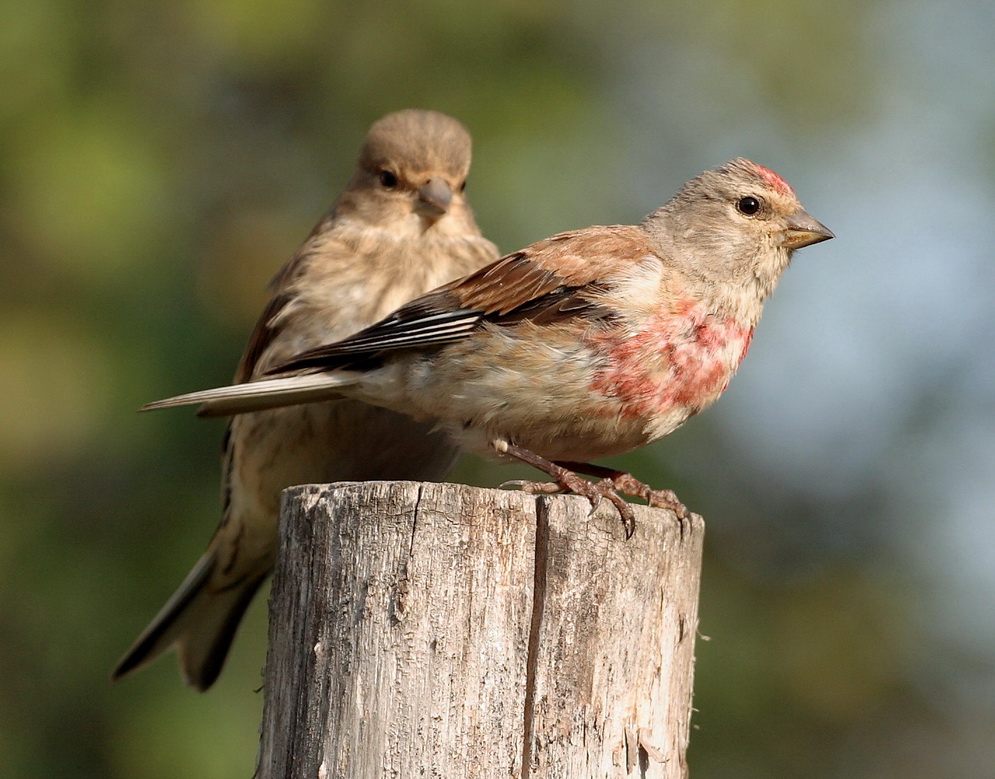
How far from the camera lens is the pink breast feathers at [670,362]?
161 inches

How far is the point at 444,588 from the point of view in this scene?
9.79 feet

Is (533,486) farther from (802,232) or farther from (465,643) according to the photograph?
(802,232)

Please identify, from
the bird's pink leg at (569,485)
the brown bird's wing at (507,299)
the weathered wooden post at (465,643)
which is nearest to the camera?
the weathered wooden post at (465,643)

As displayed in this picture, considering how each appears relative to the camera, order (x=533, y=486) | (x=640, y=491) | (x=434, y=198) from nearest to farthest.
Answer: (x=533, y=486) → (x=640, y=491) → (x=434, y=198)

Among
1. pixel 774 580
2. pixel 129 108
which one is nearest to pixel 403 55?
pixel 129 108

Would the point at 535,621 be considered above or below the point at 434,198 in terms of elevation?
below

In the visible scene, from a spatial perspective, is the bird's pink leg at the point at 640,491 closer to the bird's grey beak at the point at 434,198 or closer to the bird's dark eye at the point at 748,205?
the bird's dark eye at the point at 748,205

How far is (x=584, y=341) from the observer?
4.12 metres

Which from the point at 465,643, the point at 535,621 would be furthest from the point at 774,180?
the point at 465,643

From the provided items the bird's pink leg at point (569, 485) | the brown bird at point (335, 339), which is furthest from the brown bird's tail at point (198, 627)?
the bird's pink leg at point (569, 485)

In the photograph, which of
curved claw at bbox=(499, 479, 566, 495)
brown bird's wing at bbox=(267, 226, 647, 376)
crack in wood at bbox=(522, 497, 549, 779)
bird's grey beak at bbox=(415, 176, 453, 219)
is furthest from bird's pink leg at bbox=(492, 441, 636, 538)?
bird's grey beak at bbox=(415, 176, 453, 219)

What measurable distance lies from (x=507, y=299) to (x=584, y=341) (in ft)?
1.09

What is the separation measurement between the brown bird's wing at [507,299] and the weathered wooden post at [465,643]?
3.91ft

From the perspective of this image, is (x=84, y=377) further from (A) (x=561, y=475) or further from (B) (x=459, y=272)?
(A) (x=561, y=475)
